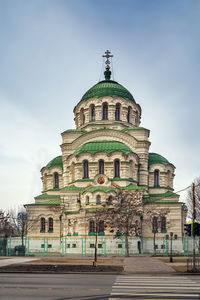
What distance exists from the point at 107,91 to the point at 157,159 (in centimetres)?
1229

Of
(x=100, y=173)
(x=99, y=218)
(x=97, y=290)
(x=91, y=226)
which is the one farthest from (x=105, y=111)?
(x=97, y=290)

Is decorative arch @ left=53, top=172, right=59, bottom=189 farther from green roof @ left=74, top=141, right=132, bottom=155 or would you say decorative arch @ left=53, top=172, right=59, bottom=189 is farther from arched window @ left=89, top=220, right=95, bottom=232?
arched window @ left=89, top=220, right=95, bottom=232

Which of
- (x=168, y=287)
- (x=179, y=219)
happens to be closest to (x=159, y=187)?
(x=179, y=219)

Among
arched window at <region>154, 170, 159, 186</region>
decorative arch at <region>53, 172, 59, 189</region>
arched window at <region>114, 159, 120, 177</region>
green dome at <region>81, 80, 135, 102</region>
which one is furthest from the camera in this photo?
green dome at <region>81, 80, 135, 102</region>

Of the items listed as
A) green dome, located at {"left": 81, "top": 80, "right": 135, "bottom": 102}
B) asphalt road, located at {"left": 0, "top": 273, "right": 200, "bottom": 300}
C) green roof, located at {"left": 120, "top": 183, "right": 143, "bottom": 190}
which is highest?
green dome, located at {"left": 81, "top": 80, "right": 135, "bottom": 102}

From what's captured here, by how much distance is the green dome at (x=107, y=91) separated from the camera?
2109 inches

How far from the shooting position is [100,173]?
148 feet

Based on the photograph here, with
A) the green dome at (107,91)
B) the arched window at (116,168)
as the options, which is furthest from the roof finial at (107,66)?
the arched window at (116,168)

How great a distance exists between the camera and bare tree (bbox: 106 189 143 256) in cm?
3859

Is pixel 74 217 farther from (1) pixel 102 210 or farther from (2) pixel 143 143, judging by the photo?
(2) pixel 143 143

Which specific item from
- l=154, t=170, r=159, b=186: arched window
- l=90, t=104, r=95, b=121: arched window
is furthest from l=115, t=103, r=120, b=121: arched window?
l=154, t=170, r=159, b=186: arched window

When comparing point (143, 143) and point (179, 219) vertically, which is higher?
point (143, 143)

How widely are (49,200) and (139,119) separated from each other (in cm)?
1857

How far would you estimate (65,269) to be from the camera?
21.1 meters
